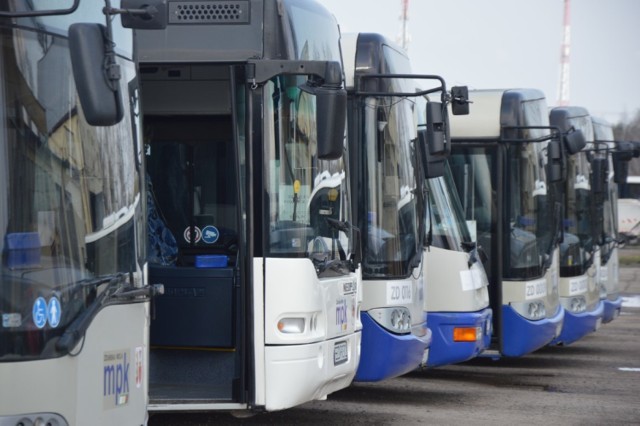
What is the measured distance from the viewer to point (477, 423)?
35.9 ft

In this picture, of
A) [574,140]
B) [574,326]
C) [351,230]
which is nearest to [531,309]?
[574,140]

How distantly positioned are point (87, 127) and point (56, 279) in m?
0.72

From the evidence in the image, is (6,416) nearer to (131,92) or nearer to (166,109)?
(131,92)

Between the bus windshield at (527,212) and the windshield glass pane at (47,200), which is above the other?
the windshield glass pane at (47,200)

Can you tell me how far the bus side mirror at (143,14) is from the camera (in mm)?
5723

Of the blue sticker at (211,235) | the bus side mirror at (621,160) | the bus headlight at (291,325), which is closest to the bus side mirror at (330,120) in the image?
the bus headlight at (291,325)

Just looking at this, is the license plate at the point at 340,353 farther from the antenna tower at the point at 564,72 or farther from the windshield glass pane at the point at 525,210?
the antenna tower at the point at 564,72

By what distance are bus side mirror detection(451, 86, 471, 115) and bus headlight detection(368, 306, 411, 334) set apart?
64.3 inches

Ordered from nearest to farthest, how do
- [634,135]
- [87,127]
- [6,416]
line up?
[6,416] < [87,127] < [634,135]

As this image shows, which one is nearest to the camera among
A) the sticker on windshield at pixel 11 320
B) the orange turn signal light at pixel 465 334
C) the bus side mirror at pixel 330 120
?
the sticker on windshield at pixel 11 320

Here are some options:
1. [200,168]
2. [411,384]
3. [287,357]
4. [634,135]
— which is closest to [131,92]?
[287,357]

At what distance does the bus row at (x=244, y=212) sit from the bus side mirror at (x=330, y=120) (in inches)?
0.5

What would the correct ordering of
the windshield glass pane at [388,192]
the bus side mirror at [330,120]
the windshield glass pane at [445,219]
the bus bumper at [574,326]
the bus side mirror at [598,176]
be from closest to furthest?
1. the bus side mirror at [330,120]
2. the windshield glass pane at [388,192]
3. the windshield glass pane at [445,219]
4. the bus bumper at [574,326]
5. the bus side mirror at [598,176]

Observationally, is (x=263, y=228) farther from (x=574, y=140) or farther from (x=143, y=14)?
(x=574, y=140)
